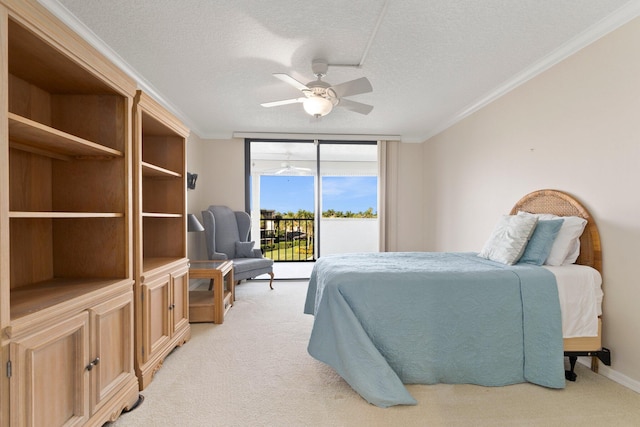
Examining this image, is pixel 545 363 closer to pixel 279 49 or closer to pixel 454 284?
pixel 454 284

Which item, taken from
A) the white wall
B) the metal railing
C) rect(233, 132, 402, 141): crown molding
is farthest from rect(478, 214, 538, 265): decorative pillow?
the metal railing

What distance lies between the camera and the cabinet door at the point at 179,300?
8.41 feet

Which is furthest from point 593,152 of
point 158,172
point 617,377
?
point 158,172

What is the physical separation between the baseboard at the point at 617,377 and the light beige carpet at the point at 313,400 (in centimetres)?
4

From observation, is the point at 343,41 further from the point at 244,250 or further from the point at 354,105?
the point at 244,250

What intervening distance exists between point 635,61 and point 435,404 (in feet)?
8.17

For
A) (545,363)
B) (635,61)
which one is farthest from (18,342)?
(635,61)

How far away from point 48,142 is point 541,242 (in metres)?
3.14

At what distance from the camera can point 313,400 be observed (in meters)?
1.90

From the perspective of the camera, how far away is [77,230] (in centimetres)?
189

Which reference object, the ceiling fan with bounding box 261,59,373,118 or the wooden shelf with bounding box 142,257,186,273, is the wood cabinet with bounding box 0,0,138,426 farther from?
the ceiling fan with bounding box 261,59,373,118

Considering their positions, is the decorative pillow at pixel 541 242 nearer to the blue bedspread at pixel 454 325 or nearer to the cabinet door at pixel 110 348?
the blue bedspread at pixel 454 325

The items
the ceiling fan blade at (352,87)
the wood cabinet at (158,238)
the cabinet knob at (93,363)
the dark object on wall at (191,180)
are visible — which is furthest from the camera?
the dark object on wall at (191,180)

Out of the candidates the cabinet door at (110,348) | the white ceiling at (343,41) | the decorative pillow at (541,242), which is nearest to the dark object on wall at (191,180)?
the white ceiling at (343,41)
